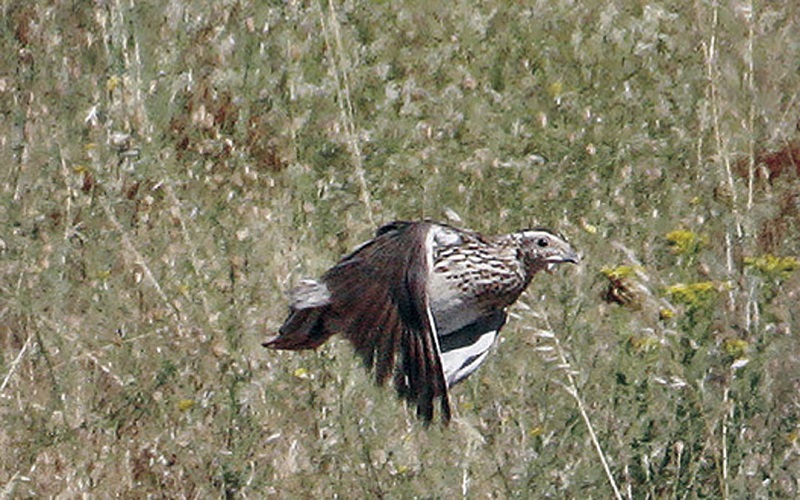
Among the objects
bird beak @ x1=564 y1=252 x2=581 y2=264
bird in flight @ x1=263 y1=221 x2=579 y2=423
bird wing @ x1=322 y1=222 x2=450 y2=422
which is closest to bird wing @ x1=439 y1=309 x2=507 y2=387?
bird in flight @ x1=263 y1=221 x2=579 y2=423

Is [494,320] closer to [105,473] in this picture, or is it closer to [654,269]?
[654,269]

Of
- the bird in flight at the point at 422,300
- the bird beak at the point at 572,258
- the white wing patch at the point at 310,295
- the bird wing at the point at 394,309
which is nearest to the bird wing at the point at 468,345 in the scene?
the bird in flight at the point at 422,300

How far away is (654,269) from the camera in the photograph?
18.3 feet

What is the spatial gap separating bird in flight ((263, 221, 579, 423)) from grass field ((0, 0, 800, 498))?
0.32 ft

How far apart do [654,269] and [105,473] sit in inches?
74.2

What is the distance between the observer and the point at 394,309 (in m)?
4.75

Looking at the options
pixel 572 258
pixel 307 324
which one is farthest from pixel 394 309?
pixel 572 258

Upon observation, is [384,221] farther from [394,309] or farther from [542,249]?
[394,309]

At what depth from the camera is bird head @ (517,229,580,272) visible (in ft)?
17.4

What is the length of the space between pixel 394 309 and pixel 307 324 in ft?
1.04

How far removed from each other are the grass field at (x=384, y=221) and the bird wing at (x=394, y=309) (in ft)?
0.39

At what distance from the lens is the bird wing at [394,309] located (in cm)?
443

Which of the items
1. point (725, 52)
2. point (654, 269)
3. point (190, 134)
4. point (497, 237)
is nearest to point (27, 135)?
point (190, 134)

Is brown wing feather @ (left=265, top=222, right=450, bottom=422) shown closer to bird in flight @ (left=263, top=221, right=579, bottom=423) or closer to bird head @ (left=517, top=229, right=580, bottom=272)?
bird in flight @ (left=263, top=221, right=579, bottom=423)
